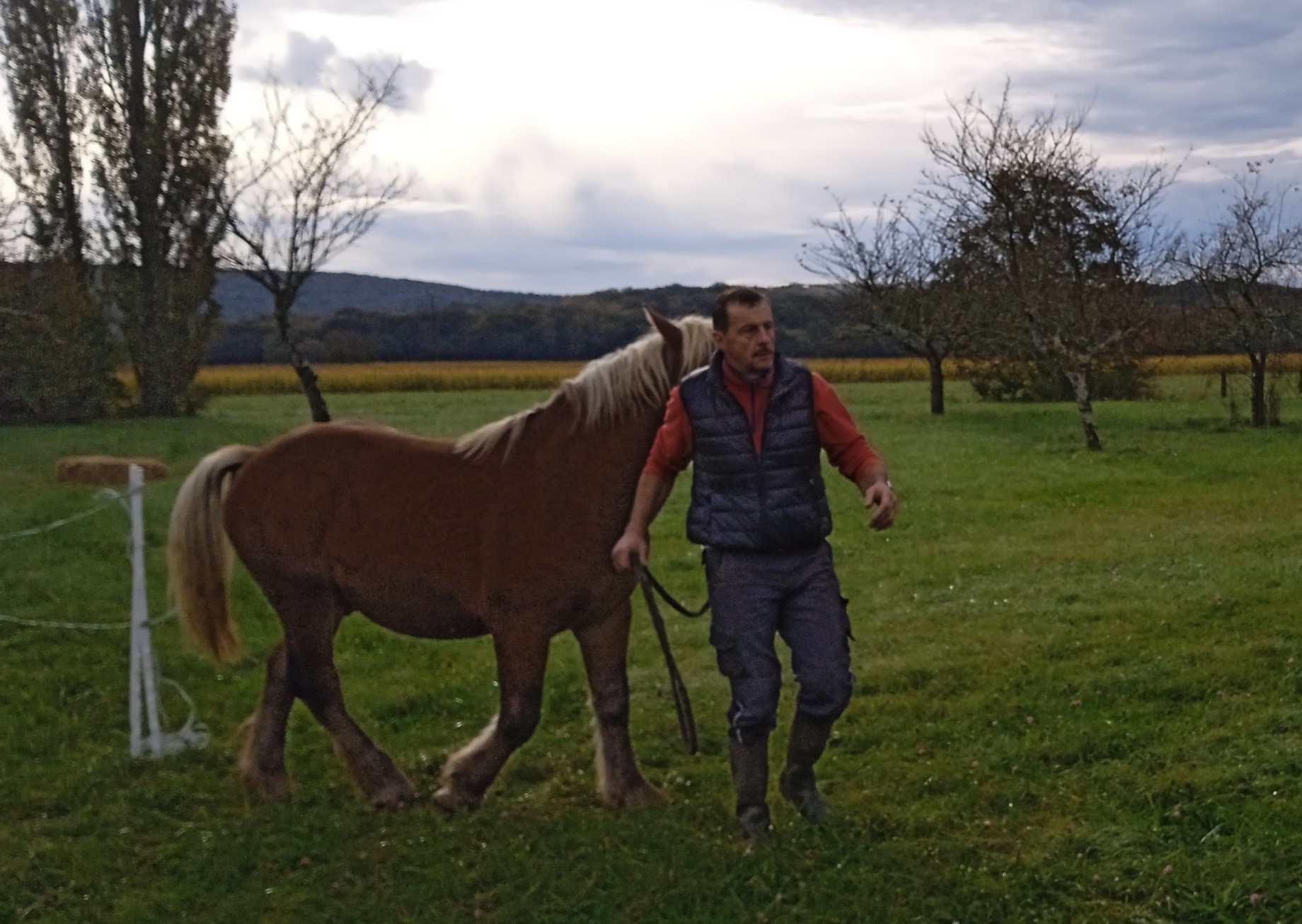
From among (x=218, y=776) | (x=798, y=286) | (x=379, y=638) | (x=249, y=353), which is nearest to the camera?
(x=218, y=776)

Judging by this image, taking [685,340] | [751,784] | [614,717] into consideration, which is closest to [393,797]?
[614,717]

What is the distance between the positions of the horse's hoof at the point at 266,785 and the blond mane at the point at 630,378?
203 cm

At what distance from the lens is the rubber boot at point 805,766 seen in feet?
15.1

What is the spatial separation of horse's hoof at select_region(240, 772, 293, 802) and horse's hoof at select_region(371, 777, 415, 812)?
0.50 meters

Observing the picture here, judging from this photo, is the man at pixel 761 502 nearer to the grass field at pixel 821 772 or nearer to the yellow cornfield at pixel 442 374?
the grass field at pixel 821 772

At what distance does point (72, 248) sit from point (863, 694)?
1203 inches

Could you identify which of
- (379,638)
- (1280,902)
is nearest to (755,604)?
(1280,902)

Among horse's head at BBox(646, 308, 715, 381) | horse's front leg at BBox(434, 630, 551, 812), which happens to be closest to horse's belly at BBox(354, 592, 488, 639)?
horse's front leg at BBox(434, 630, 551, 812)

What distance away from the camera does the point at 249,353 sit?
Answer: 46.5m

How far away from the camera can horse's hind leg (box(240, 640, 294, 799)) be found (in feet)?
17.9

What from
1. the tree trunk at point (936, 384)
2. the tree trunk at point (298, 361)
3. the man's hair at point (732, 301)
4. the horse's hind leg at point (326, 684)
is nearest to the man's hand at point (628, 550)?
the man's hair at point (732, 301)

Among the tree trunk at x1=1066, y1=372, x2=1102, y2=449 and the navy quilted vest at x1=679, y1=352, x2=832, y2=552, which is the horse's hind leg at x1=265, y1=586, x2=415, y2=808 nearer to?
the navy quilted vest at x1=679, y1=352, x2=832, y2=552

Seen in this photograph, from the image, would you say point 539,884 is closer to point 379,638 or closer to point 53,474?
point 379,638

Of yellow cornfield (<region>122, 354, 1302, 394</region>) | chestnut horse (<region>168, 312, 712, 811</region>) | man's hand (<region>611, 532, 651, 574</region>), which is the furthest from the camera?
yellow cornfield (<region>122, 354, 1302, 394</region>)
